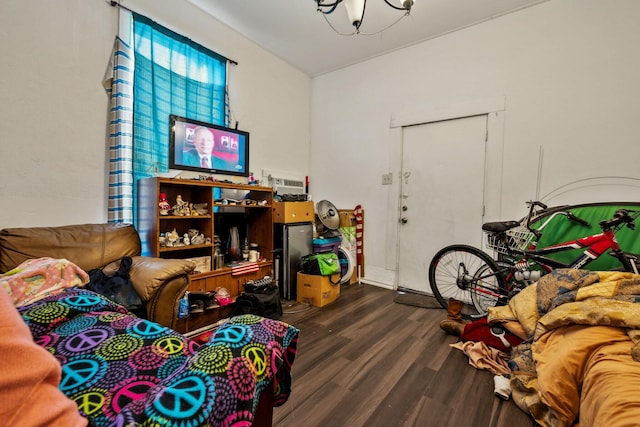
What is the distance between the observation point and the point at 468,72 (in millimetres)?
2881

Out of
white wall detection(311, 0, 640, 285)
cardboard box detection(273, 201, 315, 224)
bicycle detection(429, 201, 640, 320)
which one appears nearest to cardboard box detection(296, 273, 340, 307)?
cardboard box detection(273, 201, 315, 224)

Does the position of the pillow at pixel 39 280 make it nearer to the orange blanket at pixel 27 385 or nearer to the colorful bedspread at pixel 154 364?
the colorful bedspread at pixel 154 364

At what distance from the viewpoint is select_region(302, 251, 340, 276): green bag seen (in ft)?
9.11

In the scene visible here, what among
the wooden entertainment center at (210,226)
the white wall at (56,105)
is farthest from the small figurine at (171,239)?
the white wall at (56,105)

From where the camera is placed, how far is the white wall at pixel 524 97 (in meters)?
2.21

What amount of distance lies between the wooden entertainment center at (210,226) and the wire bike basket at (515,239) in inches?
83.6

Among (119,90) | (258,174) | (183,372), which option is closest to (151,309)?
(183,372)

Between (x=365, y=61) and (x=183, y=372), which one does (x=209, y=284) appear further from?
(x=365, y=61)

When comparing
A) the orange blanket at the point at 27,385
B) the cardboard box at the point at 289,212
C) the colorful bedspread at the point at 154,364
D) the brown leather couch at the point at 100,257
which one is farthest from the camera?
the cardboard box at the point at 289,212

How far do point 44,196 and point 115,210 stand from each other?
0.42 metres

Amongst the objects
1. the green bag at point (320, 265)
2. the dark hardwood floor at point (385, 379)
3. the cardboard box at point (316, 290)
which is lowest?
the dark hardwood floor at point (385, 379)

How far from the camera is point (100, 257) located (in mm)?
1885

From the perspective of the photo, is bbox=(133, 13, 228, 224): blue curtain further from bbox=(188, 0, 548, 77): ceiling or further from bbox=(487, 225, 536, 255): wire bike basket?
bbox=(487, 225, 536, 255): wire bike basket

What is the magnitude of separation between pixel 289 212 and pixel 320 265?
2.19 feet
